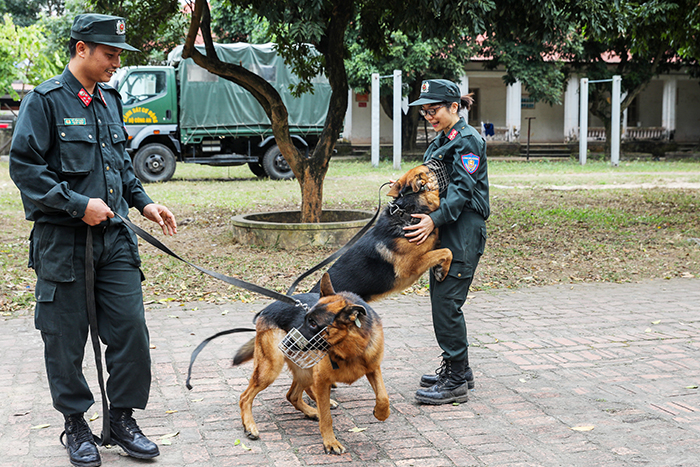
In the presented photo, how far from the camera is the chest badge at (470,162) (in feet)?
13.0

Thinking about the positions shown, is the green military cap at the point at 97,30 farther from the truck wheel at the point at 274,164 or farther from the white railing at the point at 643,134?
the white railing at the point at 643,134

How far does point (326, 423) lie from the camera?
3.45 metres

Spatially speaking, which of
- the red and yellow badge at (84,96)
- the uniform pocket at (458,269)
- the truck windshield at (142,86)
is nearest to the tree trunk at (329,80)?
the uniform pocket at (458,269)

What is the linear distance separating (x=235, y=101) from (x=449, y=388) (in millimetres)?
16022

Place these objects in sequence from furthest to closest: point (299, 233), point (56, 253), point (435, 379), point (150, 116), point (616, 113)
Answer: point (616, 113) → point (150, 116) → point (299, 233) → point (435, 379) → point (56, 253)

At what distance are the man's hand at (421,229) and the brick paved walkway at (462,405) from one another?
103 centimetres

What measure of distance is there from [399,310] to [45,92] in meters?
4.08

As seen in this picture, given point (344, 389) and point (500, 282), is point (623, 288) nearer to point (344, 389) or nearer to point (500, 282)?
point (500, 282)

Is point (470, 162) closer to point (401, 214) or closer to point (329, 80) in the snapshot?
point (401, 214)

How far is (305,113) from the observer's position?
64.4 ft

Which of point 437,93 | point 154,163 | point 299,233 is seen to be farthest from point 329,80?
point 154,163

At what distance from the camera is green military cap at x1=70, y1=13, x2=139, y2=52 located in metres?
3.10

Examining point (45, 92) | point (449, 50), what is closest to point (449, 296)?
point (45, 92)

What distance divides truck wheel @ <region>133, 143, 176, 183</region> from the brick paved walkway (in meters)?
12.4
